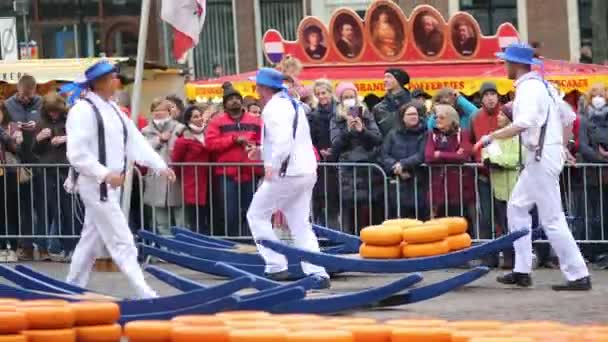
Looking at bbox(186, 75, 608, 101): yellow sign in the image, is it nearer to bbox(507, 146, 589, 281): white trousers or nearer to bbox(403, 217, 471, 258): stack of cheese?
bbox(403, 217, 471, 258): stack of cheese

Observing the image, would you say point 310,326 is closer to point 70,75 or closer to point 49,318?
point 49,318

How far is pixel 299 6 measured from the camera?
4212 cm

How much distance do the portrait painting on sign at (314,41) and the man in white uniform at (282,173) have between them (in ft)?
35.1

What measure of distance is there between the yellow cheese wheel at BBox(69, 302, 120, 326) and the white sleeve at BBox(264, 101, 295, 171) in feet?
17.9

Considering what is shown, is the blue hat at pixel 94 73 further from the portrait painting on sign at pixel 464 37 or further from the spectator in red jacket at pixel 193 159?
the portrait painting on sign at pixel 464 37

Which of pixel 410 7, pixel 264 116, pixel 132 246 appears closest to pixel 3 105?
pixel 264 116

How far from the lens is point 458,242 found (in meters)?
16.1

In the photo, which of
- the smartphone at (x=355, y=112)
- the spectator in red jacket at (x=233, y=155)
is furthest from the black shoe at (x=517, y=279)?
the spectator in red jacket at (x=233, y=155)

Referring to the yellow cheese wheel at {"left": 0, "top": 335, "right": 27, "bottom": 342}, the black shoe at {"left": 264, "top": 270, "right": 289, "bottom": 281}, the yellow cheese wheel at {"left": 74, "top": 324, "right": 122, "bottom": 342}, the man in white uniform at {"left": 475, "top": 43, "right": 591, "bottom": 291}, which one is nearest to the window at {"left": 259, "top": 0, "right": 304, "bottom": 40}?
the black shoe at {"left": 264, "top": 270, "right": 289, "bottom": 281}

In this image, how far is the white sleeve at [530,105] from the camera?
1515cm

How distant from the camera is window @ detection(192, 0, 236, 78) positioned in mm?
42219

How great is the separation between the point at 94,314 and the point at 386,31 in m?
16.5

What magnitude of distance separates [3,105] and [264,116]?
5178 millimetres

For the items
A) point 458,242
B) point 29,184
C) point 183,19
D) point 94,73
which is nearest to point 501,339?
point 94,73
